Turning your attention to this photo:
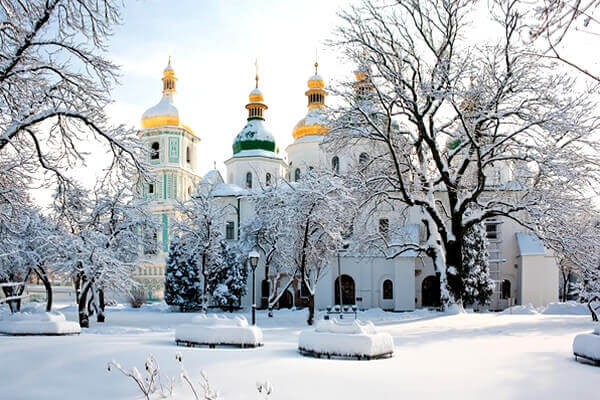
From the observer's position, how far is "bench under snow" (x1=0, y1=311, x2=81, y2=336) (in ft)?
47.9

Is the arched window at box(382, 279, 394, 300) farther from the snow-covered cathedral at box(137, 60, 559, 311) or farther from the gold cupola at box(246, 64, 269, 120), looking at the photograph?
the gold cupola at box(246, 64, 269, 120)

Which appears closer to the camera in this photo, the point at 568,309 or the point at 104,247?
the point at 568,309

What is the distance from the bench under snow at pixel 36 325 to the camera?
14.6 meters

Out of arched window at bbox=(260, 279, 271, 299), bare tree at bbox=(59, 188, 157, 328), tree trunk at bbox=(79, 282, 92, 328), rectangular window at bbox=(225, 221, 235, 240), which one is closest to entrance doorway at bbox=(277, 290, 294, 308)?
arched window at bbox=(260, 279, 271, 299)

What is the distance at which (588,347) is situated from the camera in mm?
9859

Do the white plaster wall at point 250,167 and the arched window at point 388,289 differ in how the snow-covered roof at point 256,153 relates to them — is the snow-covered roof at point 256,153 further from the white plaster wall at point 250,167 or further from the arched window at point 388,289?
the arched window at point 388,289

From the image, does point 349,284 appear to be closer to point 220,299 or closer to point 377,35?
point 220,299

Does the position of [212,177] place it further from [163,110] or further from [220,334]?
[220,334]

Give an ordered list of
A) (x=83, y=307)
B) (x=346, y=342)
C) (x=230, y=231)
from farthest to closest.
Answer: (x=230, y=231)
(x=83, y=307)
(x=346, y=342)

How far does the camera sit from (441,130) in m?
A: 21.8

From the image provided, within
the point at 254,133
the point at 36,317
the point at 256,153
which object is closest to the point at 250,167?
the point at 256,153

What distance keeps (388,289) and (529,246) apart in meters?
9.07

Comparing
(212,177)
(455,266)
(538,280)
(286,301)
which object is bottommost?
(286,301)

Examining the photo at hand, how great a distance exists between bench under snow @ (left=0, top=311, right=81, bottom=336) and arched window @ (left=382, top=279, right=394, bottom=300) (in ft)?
84.5
